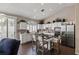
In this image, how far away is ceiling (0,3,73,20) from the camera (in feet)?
6.11

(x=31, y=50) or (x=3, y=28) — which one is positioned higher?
(x=3, y=28)

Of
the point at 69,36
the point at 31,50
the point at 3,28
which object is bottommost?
the point at 31,50

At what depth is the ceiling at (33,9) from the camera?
6.11 ft

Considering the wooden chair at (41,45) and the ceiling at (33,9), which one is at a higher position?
the ceiling at (33,9)

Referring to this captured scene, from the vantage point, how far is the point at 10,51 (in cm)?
191

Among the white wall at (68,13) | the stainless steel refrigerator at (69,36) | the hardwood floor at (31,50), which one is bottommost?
the hardwood floor at (31,50)

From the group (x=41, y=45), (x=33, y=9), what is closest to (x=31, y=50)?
(x=41, y=45)

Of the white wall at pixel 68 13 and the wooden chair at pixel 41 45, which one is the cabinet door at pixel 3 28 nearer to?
the wooden chair at pixel 41 45

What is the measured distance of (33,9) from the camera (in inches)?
75.2

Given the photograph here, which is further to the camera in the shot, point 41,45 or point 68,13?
point 41,45

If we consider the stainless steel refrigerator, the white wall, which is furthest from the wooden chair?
the white wall

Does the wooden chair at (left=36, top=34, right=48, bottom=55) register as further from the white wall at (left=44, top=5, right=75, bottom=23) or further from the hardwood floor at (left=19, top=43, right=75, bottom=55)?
the white wall at (left=44, top=5, right=75, bottom=23)

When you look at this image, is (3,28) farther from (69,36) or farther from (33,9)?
(69,36)

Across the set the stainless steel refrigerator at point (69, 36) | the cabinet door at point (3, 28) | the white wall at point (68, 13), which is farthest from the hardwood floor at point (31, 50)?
the white wall at point (68, 13)
